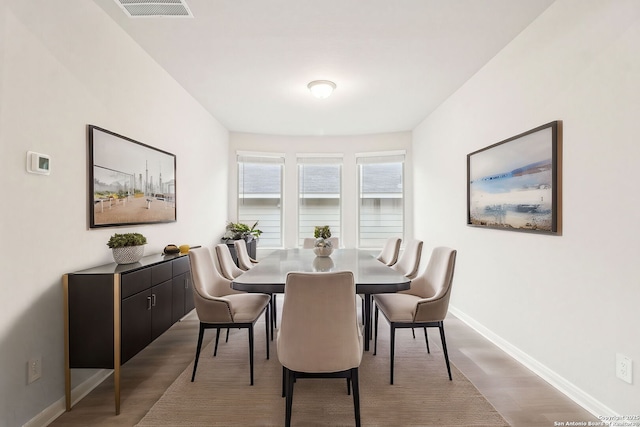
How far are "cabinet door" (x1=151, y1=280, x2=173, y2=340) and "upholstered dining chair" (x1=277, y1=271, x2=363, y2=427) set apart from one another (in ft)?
4.17

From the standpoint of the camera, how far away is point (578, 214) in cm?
220

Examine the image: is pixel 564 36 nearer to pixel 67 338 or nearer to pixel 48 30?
pixel 48 30

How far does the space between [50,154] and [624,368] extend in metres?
3.63

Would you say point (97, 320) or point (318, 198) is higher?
point (318, 198)

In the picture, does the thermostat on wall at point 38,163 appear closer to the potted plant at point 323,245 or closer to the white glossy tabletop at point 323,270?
the white glossy tabletop at point 323,270

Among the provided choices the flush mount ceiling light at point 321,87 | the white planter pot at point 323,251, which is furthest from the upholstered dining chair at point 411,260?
the flush mount ceiling light at point 321,87

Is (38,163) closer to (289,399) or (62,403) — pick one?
(62,403)

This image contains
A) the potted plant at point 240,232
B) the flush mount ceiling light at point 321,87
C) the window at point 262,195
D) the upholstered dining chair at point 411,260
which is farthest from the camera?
the window at point 262,195

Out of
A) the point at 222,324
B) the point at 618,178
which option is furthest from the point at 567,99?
the point at 222,324

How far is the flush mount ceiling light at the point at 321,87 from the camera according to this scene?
12.1ft

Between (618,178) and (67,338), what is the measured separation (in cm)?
346

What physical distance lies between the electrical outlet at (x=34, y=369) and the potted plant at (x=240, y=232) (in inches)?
135

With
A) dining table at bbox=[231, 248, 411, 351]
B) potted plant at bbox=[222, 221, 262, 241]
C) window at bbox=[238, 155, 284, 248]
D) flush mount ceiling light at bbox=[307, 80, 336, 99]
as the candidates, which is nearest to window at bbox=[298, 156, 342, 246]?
window at bbox=[238, 155, 284, 248]

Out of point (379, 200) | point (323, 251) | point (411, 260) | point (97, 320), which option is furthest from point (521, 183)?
point (379, 200)
